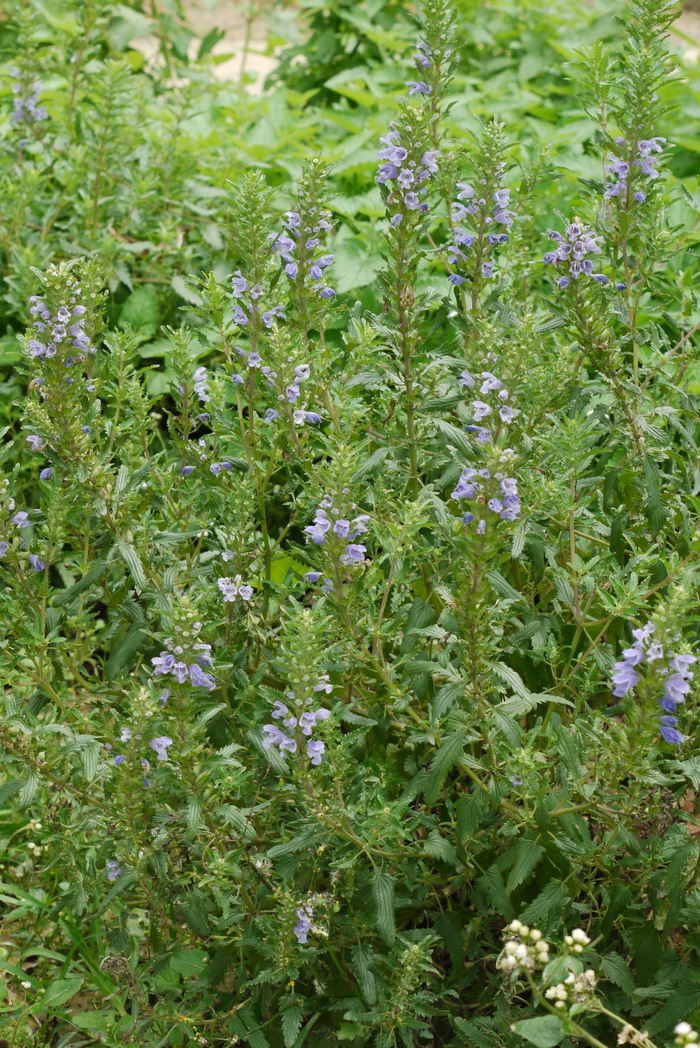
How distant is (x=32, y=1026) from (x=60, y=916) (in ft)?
1.11

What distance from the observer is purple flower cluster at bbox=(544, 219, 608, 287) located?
266cm

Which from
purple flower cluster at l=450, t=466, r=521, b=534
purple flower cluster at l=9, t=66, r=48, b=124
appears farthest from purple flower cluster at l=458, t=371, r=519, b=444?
purple flower cluster at l=9, t=66, r=48, b=124

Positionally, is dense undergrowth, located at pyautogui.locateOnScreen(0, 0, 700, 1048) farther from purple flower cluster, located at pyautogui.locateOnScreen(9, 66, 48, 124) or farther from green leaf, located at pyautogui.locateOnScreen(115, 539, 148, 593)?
purple flower cluster, located at pyautogui.locateOnScreen(9, 66, 48, 124)

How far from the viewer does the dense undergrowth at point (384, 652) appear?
95.3 inches

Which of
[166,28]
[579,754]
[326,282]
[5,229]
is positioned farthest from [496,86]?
[579,754]

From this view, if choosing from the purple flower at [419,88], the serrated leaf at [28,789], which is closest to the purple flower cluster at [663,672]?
the serrated leaf at [28,789]

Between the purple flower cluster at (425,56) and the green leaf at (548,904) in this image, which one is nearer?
the green leaf at (548,904)

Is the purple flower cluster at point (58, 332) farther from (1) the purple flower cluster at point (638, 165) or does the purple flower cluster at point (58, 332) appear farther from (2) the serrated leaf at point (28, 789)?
(1) the purple flower cluster at point (638, 165)

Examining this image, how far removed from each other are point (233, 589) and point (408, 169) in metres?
1.11

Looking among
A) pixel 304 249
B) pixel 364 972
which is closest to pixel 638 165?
pixel 304 249

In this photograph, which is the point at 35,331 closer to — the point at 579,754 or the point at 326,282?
the point at 326,282

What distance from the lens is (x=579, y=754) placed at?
2.53 metres

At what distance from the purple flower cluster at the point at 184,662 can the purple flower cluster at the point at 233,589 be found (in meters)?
0.26

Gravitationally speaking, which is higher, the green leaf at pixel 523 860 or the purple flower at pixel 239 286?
the purple flower at pixel 239 286
